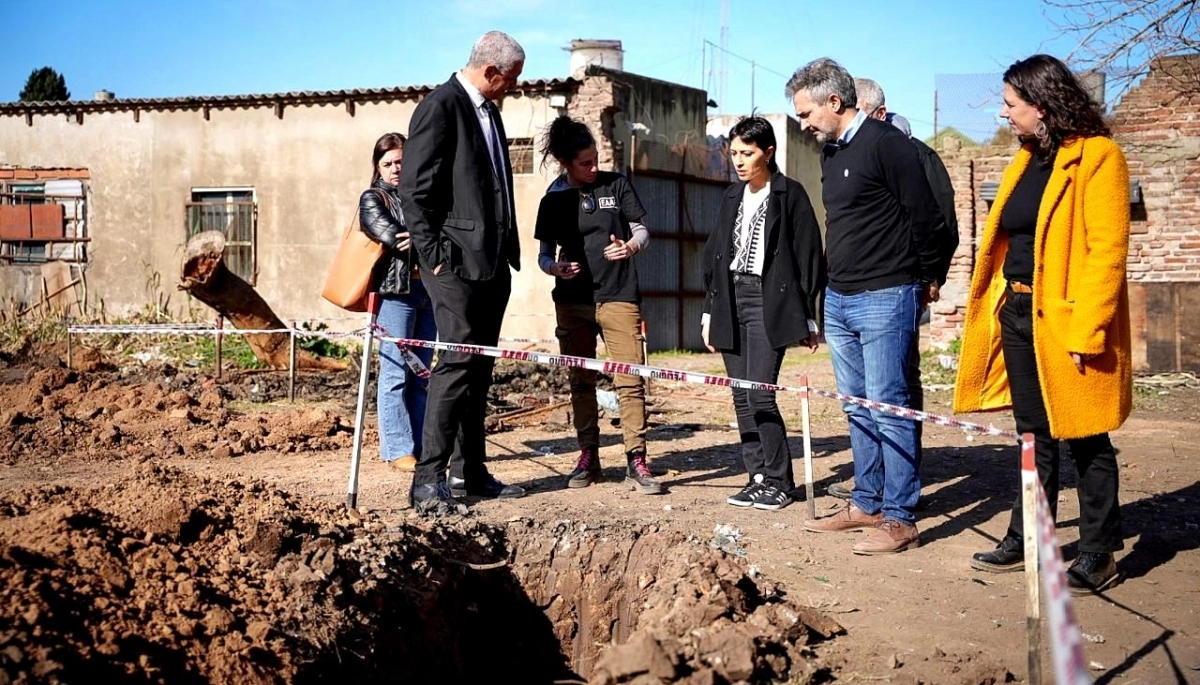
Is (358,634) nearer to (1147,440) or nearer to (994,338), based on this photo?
(994,338)

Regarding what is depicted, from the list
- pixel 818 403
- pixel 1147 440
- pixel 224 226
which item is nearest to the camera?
pixel 1147 440

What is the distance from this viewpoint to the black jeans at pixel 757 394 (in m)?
5.47

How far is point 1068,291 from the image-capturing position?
13.1 feet

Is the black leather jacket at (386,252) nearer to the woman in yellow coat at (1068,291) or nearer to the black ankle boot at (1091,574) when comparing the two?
the woman in yellow coat at (1068,291)

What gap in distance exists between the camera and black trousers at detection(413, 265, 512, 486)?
5156 millimetres

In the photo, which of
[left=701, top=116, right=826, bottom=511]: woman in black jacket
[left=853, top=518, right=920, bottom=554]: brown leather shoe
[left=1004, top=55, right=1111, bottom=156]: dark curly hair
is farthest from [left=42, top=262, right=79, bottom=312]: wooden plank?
[left=1004, top=55, right=1111, bottom=156]: dark curly hair

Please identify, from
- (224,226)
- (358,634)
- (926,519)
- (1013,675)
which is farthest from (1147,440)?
(224,226)

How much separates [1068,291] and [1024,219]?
0.36 metres

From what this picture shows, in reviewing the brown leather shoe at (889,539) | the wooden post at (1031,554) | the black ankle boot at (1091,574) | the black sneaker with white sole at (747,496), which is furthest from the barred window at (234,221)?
the wooden post at (1031,554)

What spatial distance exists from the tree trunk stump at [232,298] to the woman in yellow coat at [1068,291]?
8711mm

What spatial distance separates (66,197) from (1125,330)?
16.9 metres

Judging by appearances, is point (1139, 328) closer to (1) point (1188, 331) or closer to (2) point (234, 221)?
(1) point (1188, 331)

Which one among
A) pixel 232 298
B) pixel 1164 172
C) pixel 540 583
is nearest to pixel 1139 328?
pixel 1164 172

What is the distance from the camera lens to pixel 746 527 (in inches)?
201
